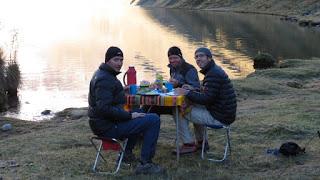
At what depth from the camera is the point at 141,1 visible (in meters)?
170

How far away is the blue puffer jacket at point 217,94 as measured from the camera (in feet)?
30.5

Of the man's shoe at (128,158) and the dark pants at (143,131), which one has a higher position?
the dark pants at (143,131)

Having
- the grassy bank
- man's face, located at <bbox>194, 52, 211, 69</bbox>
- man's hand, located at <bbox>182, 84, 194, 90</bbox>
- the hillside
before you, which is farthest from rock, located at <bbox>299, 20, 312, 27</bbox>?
man's face, located at <bbox>194, 52, 211, 69</bbox>

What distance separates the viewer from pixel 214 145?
10.8m

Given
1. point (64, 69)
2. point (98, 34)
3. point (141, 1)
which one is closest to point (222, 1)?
point (141, 1)

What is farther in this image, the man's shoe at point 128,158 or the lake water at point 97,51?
the lake water at point 97,51

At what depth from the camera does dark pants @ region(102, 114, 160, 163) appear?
8656 millimetres

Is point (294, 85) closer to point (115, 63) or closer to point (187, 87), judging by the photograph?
point (187, 87)

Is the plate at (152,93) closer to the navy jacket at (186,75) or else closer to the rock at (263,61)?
the navy jacket at (186,75)

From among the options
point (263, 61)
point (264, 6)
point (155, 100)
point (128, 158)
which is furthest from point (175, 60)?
point (264, 6)

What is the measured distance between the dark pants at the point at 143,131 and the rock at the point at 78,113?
8852 millimetres

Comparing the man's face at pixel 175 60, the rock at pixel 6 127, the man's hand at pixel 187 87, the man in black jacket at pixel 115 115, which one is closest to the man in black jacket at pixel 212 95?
the man's hand at pixel 187 87

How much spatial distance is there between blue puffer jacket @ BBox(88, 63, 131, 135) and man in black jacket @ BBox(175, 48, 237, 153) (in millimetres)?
1206

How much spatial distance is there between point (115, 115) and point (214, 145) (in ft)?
9.84
